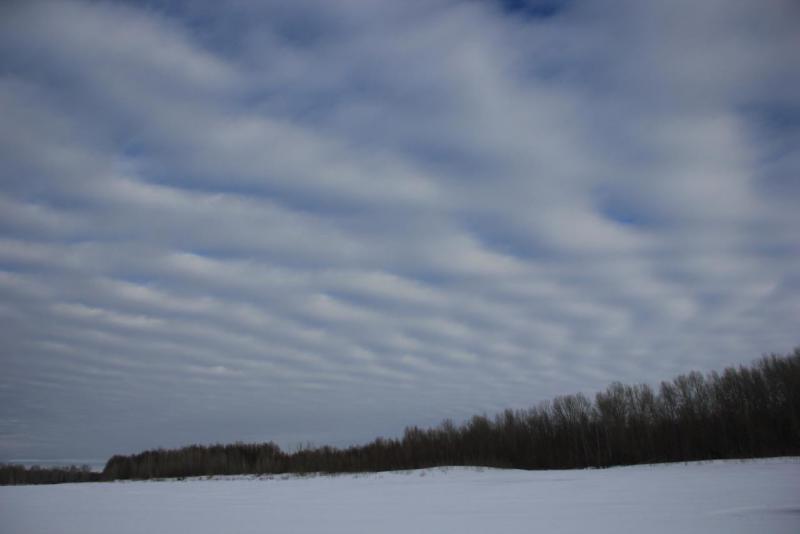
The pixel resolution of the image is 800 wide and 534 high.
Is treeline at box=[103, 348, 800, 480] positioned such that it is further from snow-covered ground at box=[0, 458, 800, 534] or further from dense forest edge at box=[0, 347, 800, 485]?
A: snow-covered ground at box=[0, 458, 800, 534]

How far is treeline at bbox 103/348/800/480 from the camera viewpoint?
45.7 meters

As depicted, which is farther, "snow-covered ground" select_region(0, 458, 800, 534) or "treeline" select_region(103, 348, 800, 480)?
"treeline" select_region(103, 348, 800, 480)

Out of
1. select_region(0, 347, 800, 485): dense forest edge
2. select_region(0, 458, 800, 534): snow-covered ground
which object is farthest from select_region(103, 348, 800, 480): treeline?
select_region(0, 458, 800, 534): snow-covered ground

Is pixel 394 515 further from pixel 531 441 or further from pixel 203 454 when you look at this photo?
pixel 203 454

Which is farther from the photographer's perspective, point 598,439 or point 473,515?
point 598,439

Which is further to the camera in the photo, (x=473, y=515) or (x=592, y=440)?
(x=592, y=440)

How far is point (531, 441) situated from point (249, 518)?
170 feet

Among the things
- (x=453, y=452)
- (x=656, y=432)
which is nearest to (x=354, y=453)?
(x=453, y=452)

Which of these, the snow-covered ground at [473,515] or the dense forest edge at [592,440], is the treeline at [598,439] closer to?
the dense forest edge at [592,440]

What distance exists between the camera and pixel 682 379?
174 ft

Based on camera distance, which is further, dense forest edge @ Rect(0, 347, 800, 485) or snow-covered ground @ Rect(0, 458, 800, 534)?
dense forest edge @ Rect(0, 347, 800, 485)

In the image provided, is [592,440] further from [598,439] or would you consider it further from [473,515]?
[473,515]

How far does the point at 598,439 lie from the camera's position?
5488cm

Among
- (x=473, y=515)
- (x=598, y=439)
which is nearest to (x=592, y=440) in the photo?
(x=598, y=439)
